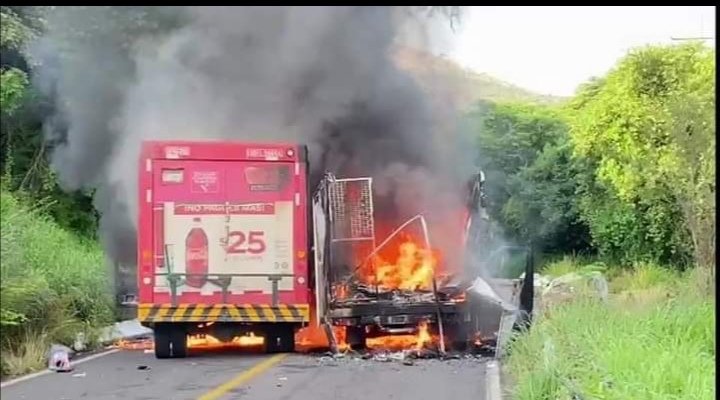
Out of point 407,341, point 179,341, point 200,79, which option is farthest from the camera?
point 407,341

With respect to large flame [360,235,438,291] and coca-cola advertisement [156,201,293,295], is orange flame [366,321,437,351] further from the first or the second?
coca-cola advertisement [156,201,293,295]

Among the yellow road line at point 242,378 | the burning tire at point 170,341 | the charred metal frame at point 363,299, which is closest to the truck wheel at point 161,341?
the burning tire at point 170,341

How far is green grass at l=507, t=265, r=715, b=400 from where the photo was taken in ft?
16.6

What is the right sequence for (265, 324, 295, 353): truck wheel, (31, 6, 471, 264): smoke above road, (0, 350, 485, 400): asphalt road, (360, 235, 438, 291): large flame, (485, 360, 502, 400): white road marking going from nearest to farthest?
1. (31, 6, 471, 264): smoke above road
2. (0, 350, 485, 400): asphalt road
3. (265, 324, 295, 353): truck wheel
4. (485, 360, 502, 400): white road marking
5. (360, 235, 438, 291): large flame

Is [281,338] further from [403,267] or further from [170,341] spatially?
[403,267]

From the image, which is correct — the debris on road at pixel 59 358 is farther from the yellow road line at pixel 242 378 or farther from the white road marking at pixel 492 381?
the white road marking at pixel 492 381

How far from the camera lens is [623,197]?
19.3ft

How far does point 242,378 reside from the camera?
488cm

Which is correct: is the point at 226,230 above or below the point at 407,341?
above

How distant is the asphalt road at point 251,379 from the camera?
13.7 feet

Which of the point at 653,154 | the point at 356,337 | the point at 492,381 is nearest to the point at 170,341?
the point at 356,337

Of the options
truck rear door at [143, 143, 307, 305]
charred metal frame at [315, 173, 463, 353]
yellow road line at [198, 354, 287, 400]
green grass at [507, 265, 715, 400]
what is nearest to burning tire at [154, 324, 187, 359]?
truck rear door at [143, 143, 307, 305]

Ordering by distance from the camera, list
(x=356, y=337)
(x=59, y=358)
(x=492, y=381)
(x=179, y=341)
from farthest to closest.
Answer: (x=356, y=337), (x=492, y=381), (x=179, y=341), (x=59, y=358)

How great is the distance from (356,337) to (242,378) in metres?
1.24
